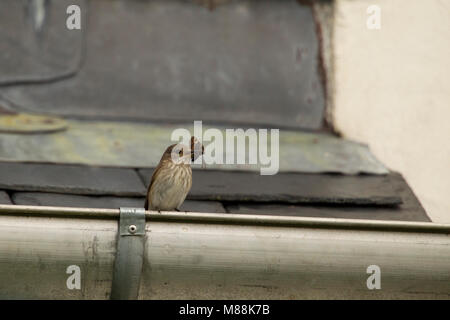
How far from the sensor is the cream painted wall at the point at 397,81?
20.7 ft

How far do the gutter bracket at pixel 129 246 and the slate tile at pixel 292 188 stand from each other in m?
0.89

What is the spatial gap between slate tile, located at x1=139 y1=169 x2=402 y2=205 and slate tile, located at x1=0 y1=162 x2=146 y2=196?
Result: 0.15 meters

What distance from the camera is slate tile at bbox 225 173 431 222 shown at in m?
5.30

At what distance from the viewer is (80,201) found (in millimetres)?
5156

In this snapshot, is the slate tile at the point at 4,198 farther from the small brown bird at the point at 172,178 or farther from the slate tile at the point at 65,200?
the small brown bird at the point at 172,178

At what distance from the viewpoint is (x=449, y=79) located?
254 inches

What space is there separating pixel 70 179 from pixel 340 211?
1.21 metres

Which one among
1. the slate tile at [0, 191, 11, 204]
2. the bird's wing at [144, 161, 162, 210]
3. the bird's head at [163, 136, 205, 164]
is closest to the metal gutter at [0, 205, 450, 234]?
the slate tile at [0, 191, 11, 204]


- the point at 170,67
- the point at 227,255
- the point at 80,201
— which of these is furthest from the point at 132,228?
the point at 170,67

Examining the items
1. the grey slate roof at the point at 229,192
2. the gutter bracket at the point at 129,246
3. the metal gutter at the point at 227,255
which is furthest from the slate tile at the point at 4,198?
the gutter bracket at the point at 129,246

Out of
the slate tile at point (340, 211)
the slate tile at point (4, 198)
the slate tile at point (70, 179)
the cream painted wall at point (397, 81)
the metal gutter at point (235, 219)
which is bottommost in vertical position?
the metal gutter at point (235, 219)

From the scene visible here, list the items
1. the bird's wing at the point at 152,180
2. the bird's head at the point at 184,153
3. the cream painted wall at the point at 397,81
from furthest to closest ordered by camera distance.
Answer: the cream painted wall at the point at 397,81 → the bird's head at the point at 184,153 → the bird's wing at the point at 152,180

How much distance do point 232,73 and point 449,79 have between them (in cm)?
117

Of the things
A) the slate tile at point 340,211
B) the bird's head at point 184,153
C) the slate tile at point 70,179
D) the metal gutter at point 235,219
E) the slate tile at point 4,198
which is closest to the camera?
the metal gutter at point 235,219
